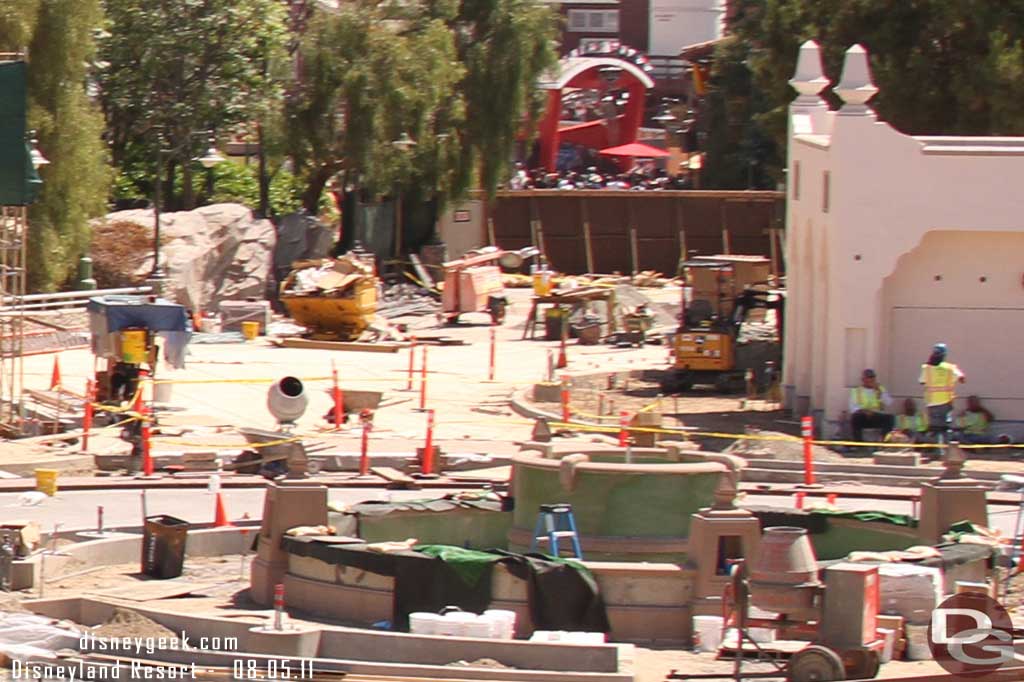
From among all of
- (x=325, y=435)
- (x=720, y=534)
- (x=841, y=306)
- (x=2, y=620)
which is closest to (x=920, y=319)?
(x=841, y=306)

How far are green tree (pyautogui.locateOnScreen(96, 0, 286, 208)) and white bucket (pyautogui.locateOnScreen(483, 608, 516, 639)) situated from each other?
38.3m

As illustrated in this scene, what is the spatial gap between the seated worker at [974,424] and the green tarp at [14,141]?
1334 cm

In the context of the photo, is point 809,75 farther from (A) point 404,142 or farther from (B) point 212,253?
(A) point 404,142

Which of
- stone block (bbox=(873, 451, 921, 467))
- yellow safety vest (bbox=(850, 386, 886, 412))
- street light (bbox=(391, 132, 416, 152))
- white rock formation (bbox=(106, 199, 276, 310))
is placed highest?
street light (bbox=(391, 132, 416, 152))

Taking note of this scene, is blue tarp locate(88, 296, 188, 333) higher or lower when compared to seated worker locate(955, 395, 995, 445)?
higher

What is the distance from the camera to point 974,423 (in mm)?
29312

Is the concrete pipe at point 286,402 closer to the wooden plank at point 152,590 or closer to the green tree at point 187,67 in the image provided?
the wooden plank at point 152,590

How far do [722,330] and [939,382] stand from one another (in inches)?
338

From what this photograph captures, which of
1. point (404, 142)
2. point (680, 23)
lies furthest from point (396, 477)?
point (680, 23)

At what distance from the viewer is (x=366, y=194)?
5612 centimetres

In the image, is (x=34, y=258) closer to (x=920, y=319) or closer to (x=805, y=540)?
(x=920, y=319)

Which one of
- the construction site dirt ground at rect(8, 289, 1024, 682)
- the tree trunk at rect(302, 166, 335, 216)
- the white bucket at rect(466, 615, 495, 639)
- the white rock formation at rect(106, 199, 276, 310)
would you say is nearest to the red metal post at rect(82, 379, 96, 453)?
the construction site dirt ground at rect(8, 289, 1024, 682)

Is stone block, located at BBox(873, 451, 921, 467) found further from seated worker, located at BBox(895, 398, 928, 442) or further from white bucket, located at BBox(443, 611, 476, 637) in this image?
white bucket, located at BBox(443, 611, 476, 637)

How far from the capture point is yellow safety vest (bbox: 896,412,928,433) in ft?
93.7
